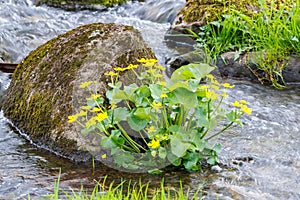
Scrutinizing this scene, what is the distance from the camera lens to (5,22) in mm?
8039

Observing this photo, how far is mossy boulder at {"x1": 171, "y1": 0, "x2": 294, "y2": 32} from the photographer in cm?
648

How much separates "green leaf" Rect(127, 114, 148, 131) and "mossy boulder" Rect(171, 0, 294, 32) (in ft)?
11.3

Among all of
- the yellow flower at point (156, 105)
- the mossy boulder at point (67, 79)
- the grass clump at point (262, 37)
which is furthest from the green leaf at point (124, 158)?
the grass clump at point (262, 37)

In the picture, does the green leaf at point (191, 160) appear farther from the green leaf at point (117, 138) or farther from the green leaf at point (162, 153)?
the green leaf at point (117, 138)

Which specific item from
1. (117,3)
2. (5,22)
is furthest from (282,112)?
(117,3)

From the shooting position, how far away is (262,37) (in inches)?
224

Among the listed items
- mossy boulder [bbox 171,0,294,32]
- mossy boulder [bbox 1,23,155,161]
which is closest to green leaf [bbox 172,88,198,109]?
mossy boulder [bbox 1,23,155,161]

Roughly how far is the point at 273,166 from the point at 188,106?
781 mm

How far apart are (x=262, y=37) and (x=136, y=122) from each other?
2.98 meters

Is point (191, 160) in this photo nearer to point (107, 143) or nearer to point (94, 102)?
point (107, 143)

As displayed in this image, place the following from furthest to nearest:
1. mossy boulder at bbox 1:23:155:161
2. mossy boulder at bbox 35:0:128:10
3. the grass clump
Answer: mossy boulder at bbox 35:0:128:10 → the grass clump → mossy boulder at bbox 1:23:155:161

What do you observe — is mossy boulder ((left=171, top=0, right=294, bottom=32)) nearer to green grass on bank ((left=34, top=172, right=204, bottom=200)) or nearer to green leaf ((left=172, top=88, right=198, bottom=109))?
green leaf ((left=172, top=88, right=198, bottom=109))

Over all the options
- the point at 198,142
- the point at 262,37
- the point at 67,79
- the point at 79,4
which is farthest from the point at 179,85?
the point at 79,4

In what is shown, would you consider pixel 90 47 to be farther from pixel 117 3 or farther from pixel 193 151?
pixel 117 3
